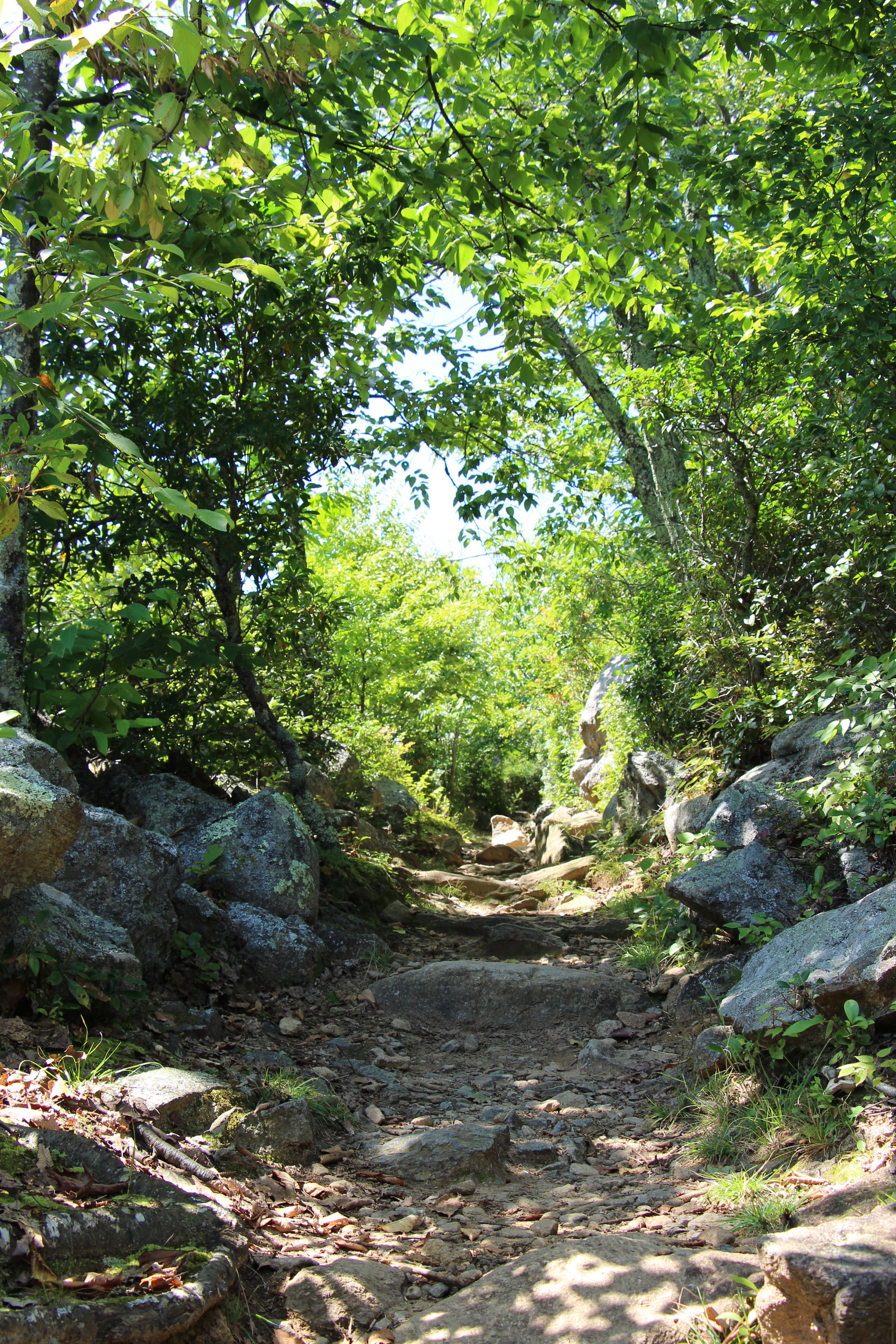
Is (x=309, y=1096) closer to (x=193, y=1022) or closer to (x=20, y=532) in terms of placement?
(x=193, y=1022)

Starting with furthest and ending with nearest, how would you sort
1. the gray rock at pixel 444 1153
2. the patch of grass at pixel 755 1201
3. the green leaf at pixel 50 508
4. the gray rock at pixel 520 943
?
the gray rock at pixel 520 943 < the gray rock at pixel 444 1153 < the patch of grass at pixel 755 1201 < the green leaf at pixel 50 508

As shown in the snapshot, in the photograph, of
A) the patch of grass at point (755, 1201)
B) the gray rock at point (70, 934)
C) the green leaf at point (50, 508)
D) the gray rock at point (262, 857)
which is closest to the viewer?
the green leaf at point (50, 508)

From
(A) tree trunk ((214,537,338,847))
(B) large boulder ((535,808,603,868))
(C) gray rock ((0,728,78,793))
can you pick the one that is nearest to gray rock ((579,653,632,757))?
(B) large boulder ((535,808,603,868))

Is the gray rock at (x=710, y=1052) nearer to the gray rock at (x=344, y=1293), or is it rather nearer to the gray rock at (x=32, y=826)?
the gray rock at (x=344, y=1293)

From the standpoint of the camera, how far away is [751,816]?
19.4 ft

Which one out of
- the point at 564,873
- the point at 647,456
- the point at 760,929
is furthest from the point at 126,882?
the point at 647,456

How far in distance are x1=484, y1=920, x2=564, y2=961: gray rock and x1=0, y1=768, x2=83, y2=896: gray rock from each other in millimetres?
4581

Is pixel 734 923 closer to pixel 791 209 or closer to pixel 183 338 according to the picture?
pixel 791 209

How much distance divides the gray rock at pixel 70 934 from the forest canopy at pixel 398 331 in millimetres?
879

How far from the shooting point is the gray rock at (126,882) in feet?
14.9

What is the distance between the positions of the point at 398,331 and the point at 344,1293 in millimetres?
7210

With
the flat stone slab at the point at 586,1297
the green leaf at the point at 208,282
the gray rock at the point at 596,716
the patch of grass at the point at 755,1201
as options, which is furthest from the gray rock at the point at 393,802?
the green leaf at the point at 208,282

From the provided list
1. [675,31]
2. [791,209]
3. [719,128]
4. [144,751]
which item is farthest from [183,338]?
[719,128]

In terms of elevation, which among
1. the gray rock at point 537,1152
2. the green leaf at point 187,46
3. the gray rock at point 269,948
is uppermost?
the green leaf at point 187,46
